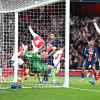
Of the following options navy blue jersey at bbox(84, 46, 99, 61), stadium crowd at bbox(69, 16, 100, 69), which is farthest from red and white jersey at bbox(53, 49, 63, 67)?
stadium crowd at bbox(69, 16, 100, 69)

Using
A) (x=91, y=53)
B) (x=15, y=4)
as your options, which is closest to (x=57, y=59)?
(x=91, y=53)

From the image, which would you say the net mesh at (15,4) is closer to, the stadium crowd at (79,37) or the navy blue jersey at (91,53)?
the navy blue jersey at (91,53)

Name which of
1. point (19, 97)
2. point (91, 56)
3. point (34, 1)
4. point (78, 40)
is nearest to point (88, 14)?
point (78, 40)

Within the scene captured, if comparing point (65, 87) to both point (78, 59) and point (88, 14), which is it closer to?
point (78, 59)

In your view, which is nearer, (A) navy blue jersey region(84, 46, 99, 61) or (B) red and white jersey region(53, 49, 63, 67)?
(B) red and white jersey region(53, 49, 63, 67)

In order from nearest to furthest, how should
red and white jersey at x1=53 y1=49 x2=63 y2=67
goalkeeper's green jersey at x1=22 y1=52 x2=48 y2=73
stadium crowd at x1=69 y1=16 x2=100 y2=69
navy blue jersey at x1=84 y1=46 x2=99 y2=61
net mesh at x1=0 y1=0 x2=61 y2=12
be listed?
net mesh at x1=0 y1=0 x2=61 y2=12 → goalkeeper's green jersey at x1=22 y1=52 x2=48 y2=73 → red and white jersey at x1=53 y1=49 x2=63 y2=67 → navy blue jersey at x1=84 y1=46 x2=99 y2=61 → stadium crowd at x1=69 y1=16 x2=100 y2=69

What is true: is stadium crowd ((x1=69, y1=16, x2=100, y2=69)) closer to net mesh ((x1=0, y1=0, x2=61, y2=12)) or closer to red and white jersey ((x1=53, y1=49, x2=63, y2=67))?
red and white jersey ((x1=53, y1=49, x2=63, y2=67))

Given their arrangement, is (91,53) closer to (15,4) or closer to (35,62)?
(35,62)

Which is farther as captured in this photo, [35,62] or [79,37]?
[79,37]

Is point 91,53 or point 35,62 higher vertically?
point 91,53

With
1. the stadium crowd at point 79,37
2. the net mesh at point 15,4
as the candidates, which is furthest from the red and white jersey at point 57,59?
the stadium crowd at point 79,37

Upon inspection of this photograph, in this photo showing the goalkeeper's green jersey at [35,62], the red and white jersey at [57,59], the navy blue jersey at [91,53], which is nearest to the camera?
the goalkeeper's green jersey at [35,62]

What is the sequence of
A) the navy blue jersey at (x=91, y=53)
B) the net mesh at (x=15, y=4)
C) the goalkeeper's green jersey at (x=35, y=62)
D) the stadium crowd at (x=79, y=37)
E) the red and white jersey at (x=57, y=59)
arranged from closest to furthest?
the net mesh at (x=15, y=4) → the goalkeeper's green jersey at (x=35, y=62) → the red and white jersey at (x=57, y=59) → the navy blue jersey at (x=91, y=53) → the stadium crowd at (x=79, y=37)

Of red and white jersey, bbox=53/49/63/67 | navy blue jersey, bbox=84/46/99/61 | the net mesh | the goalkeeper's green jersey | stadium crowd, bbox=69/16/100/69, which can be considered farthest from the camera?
stadium crowd, bbox=69/16/100/69
